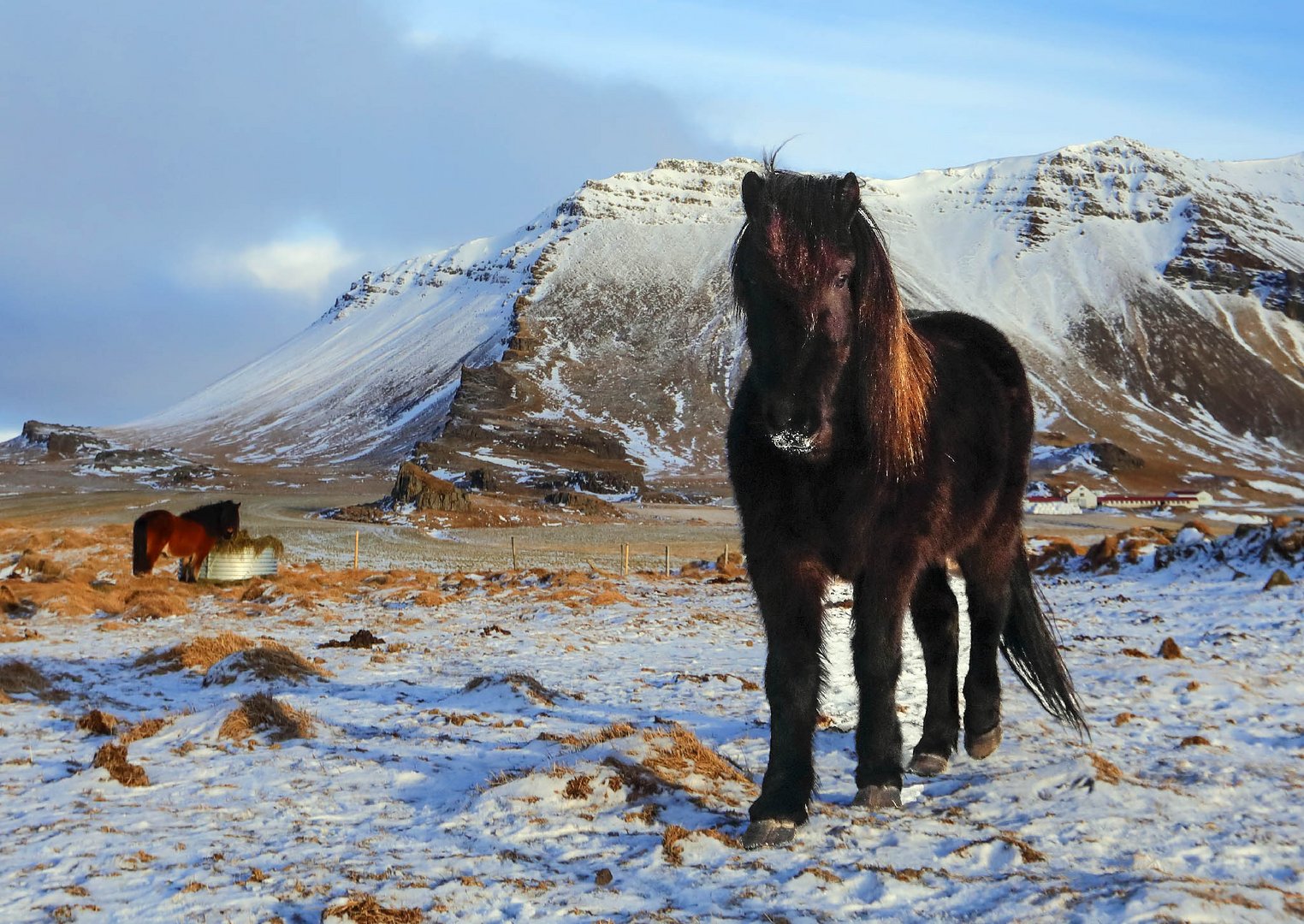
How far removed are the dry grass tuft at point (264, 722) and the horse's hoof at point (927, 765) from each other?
3.76 metres

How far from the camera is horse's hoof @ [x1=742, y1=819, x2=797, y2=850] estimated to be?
425 cm

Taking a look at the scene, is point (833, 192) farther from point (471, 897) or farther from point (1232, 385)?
point (1232, 385)

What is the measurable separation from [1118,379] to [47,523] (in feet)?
617

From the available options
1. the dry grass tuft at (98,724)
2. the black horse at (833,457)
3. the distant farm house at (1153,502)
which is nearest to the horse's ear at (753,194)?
the black horse at (833,457)

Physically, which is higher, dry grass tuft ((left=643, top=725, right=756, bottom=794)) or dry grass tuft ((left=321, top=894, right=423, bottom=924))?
dry grass tuft ((left=321, top=894, right=423, bottom=924))

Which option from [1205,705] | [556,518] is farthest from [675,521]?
[1205,705]

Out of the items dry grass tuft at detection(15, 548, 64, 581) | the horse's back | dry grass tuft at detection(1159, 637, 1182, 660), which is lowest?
dry grass tuft at detection(15, 548, 64, 581)

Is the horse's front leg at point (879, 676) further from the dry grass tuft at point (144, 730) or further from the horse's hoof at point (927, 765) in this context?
the dry grass tuft at point (144, 730)

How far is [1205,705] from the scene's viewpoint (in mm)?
6961

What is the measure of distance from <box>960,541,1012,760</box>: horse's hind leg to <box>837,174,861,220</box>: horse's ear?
2.60 meters

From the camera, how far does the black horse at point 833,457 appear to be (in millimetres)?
4125

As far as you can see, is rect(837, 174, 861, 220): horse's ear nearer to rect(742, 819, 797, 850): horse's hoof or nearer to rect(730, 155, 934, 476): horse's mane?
rect(730, 155, 934, 476): horse's mane

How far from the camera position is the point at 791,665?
4574 millimetres

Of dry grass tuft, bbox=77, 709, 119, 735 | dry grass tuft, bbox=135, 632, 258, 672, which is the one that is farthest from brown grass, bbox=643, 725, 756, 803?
dry grass tuft, bbox=135, 632, 258, 672
